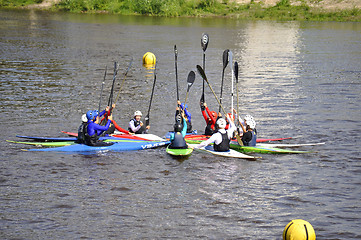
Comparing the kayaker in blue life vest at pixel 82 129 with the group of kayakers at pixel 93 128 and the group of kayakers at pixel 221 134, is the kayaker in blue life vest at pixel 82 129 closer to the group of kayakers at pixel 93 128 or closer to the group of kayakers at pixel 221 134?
the group of kayakers at pixel 93 128

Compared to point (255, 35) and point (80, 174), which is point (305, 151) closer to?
point (80, 174)

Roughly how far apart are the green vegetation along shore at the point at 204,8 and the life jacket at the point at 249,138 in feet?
174

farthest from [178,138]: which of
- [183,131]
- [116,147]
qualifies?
[116,147]

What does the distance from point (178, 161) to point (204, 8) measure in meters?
64.8

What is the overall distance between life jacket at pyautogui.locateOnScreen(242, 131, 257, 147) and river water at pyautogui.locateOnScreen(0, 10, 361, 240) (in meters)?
0.74

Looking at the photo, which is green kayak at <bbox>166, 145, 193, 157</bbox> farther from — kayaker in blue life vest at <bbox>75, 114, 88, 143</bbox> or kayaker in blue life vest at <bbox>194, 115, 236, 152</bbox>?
kayaker in blue life vest at <bbox>75, 114, 88, 143</bbox>

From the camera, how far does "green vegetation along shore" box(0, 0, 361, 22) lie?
68.0 metres

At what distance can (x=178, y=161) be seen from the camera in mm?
16766

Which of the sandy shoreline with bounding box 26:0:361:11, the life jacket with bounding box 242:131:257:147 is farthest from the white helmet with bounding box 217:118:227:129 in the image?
the sandy shoreline with bounding box 26:0:361:11

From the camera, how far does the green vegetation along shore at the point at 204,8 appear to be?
223 ft

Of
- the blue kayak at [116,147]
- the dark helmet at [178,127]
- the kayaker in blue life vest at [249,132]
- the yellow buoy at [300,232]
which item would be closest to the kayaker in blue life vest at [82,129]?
the blue kayak at [116,147]

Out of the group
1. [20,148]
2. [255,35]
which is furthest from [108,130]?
[255,35]

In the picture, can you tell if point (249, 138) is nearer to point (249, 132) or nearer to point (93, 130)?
point (249, 132)

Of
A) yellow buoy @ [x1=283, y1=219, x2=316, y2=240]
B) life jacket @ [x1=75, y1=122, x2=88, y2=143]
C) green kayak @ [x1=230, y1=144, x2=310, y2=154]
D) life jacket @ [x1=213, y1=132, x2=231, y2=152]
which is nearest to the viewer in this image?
→ yellow buoy @ [x1=283, y1=219, x2=316, y2=240]
